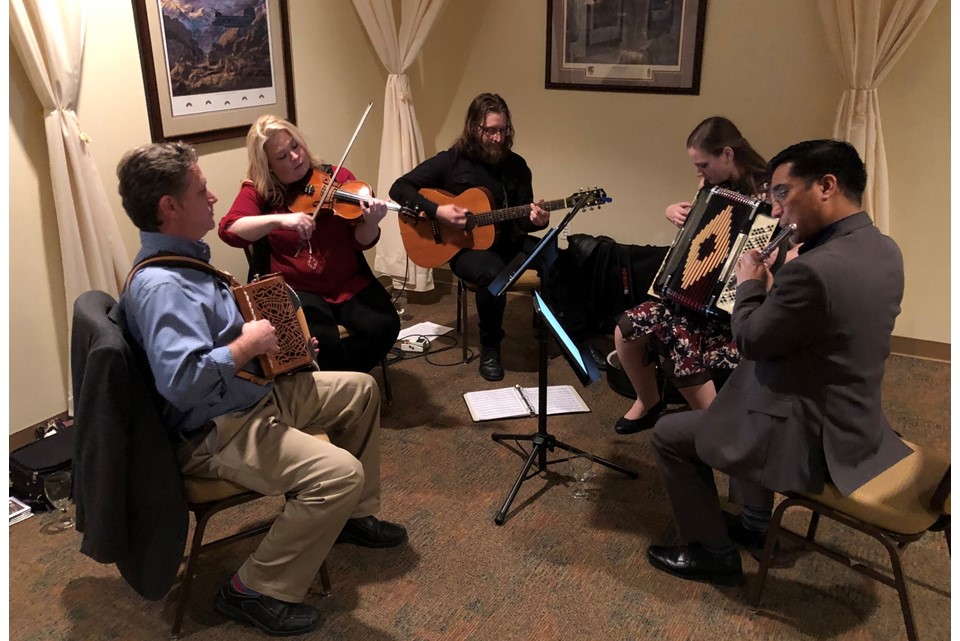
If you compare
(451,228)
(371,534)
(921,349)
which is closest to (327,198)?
(451,228)

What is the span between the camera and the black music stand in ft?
6.65

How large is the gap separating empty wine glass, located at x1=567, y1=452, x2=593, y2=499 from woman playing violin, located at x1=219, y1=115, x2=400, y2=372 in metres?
0.83

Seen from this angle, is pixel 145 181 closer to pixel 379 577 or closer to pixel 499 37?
pixel 379 577

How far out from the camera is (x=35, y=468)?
2.38 m

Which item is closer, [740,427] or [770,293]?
[770,293]

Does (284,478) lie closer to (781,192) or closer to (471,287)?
(781,192)

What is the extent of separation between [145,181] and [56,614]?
118 centimetres

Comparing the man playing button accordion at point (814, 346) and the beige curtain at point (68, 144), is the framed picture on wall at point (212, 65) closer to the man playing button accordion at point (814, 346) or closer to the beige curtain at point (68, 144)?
the beige curtain at point (68, 144)

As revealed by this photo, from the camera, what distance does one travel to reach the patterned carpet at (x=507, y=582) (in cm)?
190

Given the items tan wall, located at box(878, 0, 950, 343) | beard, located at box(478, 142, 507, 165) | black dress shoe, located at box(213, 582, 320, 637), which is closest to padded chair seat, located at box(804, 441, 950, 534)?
black dress shoe, located at box(213, 582, 320, 637)

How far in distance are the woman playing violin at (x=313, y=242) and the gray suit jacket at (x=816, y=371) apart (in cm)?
140

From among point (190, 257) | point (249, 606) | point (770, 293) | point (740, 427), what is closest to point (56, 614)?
point (249, 606)

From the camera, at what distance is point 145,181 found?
1681 mm

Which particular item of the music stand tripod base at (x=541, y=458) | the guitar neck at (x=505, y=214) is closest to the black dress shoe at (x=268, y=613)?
the music stand tripod base at (x=541, y=458)
